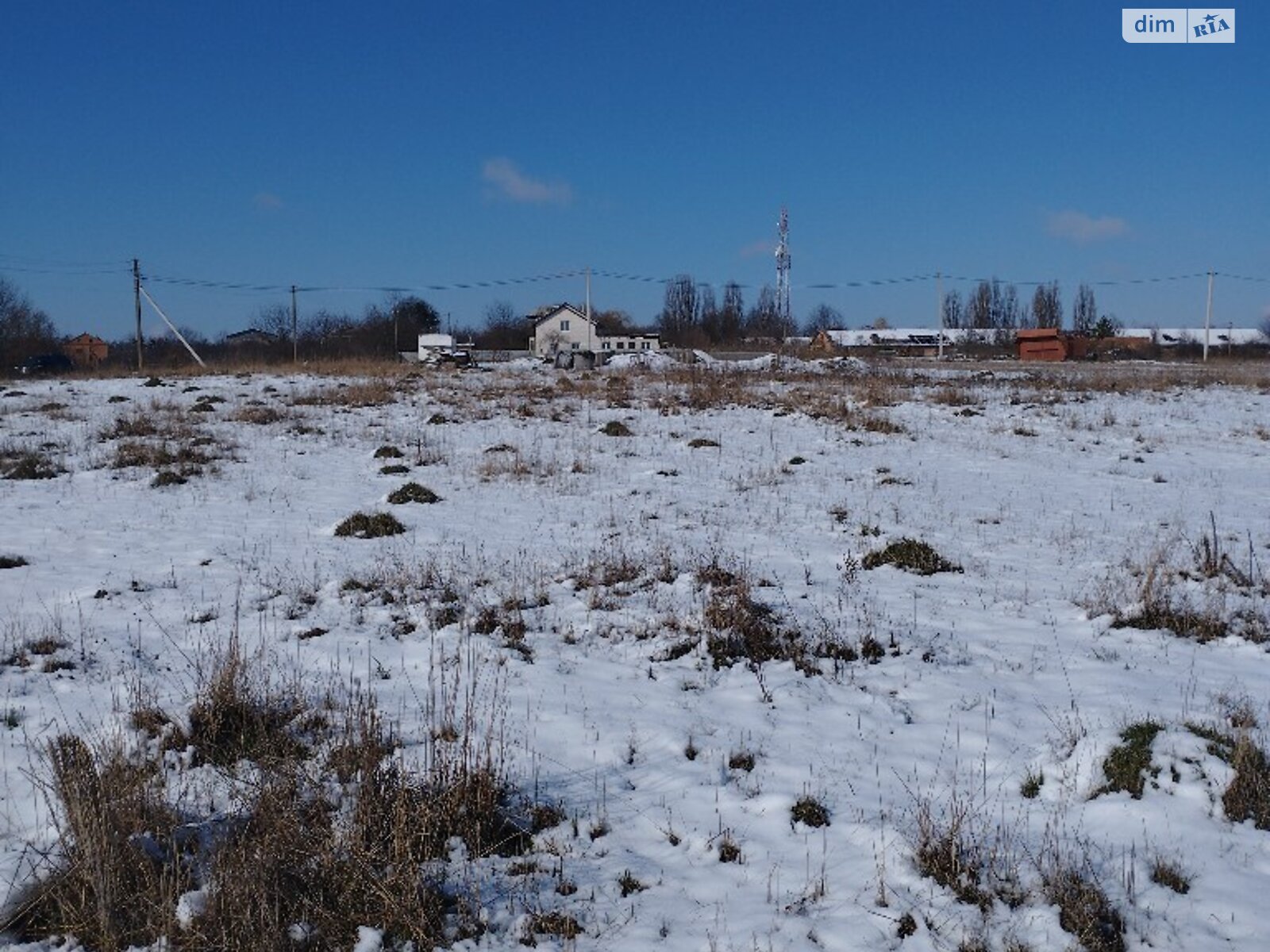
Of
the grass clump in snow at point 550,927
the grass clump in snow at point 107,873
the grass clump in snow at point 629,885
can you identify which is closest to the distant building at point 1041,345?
the grass clump in snow at point 629,885

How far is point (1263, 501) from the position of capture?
11.0m

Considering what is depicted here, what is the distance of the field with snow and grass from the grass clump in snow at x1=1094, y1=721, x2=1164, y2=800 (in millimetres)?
18

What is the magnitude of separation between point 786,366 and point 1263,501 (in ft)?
97.6

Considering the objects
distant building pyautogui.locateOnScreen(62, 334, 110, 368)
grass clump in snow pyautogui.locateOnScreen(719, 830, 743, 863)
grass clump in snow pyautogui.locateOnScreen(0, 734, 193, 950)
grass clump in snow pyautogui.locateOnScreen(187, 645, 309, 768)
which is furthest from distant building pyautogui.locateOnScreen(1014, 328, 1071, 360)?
distant building pyautogui.locateOnScreen(62, 334, 110, 368)

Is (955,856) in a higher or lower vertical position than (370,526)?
lower

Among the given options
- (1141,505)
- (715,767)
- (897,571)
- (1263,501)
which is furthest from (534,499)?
(1263,501)

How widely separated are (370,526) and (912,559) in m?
5.66

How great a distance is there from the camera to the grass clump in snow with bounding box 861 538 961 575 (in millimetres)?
7926

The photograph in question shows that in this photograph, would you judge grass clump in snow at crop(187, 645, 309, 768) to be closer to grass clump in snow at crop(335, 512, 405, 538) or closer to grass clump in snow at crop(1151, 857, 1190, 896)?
grass clump in snow at crop(335, 512, 405, 538)

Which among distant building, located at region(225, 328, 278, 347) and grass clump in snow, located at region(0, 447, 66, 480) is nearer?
grass clump in snow, located at region(0, 447, 66, 480)

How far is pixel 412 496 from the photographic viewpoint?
10.9 metres

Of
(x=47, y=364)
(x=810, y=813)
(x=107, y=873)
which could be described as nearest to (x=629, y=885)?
(x=810, y=813)

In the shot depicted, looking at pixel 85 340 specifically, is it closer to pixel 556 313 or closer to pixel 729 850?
pixel 556 313

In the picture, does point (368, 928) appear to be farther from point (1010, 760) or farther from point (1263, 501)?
point (1263, 501)
